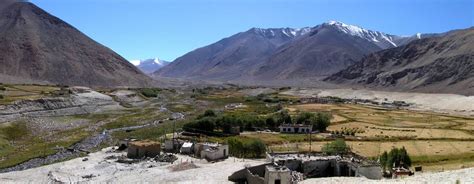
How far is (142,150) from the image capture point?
230ft

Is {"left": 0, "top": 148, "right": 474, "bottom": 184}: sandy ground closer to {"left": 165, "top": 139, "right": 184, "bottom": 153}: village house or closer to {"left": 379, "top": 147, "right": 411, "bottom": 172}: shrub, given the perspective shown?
{"left": 165, "top": 139, "right": 184, "bottom": 153}: village house

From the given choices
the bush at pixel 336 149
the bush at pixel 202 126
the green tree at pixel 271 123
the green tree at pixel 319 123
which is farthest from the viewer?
the green tree at pixel 271 123

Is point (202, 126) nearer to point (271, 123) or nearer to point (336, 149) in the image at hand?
point (271, 123)

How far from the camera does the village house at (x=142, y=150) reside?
230ft

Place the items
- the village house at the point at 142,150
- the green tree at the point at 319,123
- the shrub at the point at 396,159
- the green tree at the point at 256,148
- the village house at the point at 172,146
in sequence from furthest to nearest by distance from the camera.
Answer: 1. the green tree at the point at 319,123
2. the village house at the point at 172,146
3. the village house at the point at 142,150
4. the green tree at the point at 256,148
5. the shrub at the point at 396,159

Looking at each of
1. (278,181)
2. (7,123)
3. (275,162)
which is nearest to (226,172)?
(275,162)

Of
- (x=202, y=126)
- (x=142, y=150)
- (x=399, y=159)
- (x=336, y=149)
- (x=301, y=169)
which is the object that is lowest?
(x=301, y=169)

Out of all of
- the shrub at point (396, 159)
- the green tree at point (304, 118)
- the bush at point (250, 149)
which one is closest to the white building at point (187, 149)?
the bush at point (250, 149)

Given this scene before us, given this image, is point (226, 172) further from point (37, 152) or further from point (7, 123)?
point (7, 123)

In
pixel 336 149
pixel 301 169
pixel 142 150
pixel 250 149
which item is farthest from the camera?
pixel 142 150

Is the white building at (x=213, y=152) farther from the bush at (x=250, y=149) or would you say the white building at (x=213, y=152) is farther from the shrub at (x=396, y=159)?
the shrub at (x=396, y=159)

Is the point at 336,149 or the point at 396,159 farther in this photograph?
the point at 336,149

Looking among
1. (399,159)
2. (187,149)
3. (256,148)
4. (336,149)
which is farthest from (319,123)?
(399,159)

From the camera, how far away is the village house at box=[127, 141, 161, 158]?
70000 millimetres
